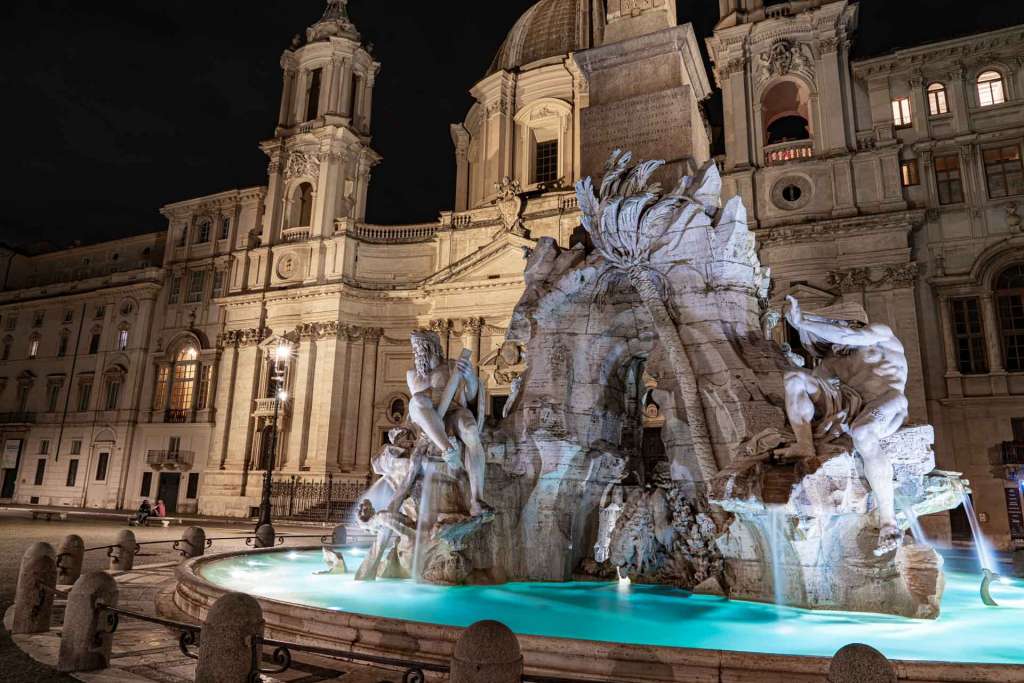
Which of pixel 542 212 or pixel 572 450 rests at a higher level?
pixel 542 212

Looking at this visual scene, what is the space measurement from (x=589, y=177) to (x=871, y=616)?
618 centimetres

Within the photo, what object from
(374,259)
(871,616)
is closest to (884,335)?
(871,616)

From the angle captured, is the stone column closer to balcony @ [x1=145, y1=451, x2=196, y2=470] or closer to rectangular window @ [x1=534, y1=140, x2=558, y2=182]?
balcony @ [x1=145, y1=451, x2=196, y2=470]

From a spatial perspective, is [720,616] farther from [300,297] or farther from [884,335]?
[300,297]

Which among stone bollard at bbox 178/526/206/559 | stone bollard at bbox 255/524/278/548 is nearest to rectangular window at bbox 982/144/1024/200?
stone bollard at bbox 255/524/278/548

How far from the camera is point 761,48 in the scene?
85.8 ft

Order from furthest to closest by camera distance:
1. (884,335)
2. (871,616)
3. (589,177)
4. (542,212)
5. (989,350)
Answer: (542,212), (989,350), (589,177), (884,335), (871,616)

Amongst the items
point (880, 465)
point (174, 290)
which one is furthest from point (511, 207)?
point (880, 465)

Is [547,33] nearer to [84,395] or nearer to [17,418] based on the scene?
[84,395]

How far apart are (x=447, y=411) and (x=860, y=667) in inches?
218

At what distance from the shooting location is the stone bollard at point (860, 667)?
2.80 meters

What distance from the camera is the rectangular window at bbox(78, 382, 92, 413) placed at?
39094mm

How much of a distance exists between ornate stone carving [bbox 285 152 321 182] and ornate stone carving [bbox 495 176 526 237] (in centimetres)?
1031

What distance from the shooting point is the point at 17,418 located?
134 feet
